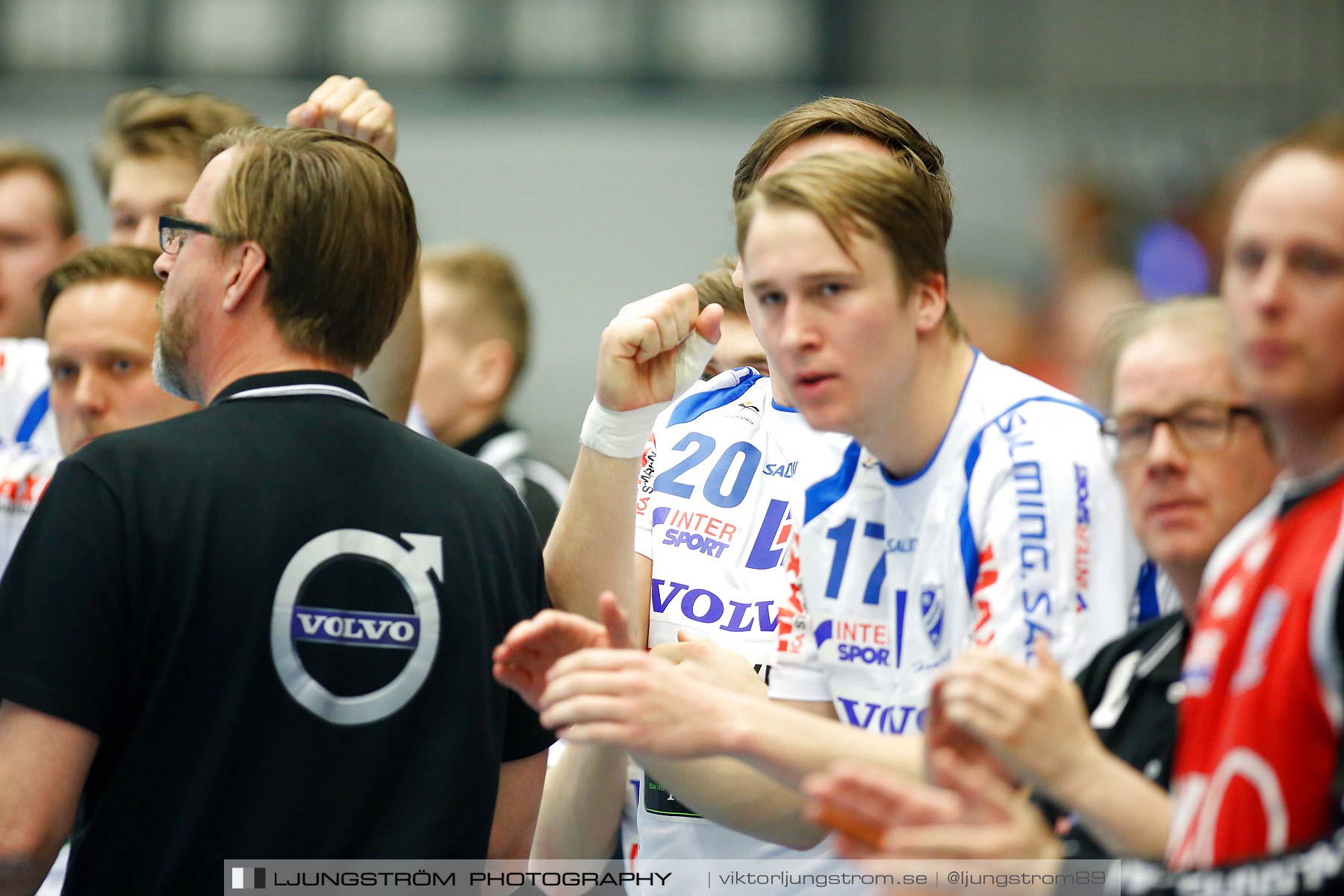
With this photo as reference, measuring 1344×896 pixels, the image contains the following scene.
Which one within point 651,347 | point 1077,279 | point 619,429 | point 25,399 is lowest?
point 25,399

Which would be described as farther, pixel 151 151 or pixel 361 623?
pixel 151 151

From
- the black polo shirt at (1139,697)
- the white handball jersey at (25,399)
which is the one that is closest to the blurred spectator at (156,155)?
the white handball jersey at (25,399)

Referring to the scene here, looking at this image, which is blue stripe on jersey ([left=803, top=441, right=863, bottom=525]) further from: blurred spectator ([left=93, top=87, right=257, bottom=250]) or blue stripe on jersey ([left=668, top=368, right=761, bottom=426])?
blurred spectator ([left=93, top=87, right=257, bottom=250])

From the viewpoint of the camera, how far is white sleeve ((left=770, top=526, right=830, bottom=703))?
3.31m

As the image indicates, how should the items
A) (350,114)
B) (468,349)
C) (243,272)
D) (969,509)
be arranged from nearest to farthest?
(969,509)
(243,272)
(350,114)
(468,349)

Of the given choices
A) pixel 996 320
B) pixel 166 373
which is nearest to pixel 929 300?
pixel 166 373

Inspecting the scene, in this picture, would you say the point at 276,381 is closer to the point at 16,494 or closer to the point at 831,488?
the point at 831,488

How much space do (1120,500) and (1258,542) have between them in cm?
71

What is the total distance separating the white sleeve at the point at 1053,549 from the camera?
2.80 m

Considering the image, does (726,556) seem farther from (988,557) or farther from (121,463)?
(121,463)

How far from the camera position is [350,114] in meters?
3.80

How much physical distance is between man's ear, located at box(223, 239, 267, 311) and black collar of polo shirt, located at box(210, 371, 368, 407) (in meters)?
0.17

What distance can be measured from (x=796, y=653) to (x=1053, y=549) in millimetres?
728

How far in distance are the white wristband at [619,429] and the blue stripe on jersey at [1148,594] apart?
1.13 meters
